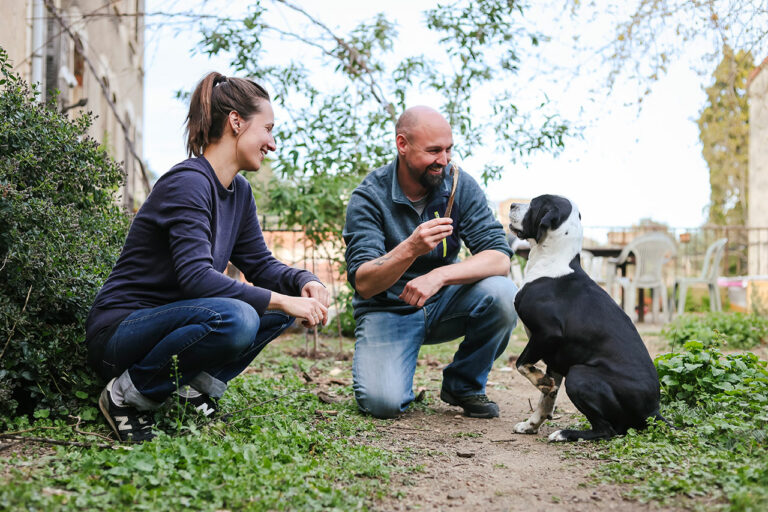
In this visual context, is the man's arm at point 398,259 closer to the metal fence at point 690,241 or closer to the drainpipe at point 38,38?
the drainpipe at point 38,38

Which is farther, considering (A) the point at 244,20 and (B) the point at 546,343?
(A) the point at 244,20

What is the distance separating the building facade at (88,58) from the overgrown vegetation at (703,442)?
305 centimetres

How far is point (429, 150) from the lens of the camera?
12.4 feet

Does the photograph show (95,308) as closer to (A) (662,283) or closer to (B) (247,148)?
(B) (247,148)

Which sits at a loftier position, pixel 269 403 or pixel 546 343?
pixel 546 343

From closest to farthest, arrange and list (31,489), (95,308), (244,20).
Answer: (31,489) → (95,308) → (244,20)

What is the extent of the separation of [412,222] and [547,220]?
0.85 metres

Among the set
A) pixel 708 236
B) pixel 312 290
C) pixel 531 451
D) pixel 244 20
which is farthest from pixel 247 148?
pixel 708 236

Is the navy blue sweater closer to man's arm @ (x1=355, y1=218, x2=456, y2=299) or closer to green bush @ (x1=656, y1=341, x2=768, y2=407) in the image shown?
man's arm @ (x1=355, y1=218, x2=456, y2=299)

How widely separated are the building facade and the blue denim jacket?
172 cm

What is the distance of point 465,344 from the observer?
13.0ft

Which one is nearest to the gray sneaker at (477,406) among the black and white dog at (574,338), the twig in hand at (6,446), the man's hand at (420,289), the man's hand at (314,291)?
the black and white dog at (574,338)

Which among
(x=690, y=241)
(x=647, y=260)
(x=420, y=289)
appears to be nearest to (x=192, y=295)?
(x=420, y=289)

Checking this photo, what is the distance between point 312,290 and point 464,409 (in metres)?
1.30
